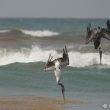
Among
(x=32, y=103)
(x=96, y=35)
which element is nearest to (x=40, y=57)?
(x=32, y=103)

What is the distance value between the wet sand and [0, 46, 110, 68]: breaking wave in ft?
42.3

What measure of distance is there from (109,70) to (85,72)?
1609 millimetres

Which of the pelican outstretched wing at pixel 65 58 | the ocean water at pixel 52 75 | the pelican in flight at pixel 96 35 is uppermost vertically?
the pelican in flight at pixel 96 35

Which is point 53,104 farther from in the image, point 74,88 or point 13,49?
point 13,49

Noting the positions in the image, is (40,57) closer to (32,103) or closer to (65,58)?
(32,103)

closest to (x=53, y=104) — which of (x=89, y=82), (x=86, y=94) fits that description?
(x=86, y=94)

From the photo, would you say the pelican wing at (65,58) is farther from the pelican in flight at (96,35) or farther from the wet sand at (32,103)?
the wet sand at (32,103)

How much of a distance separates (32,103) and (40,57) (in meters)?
17.7

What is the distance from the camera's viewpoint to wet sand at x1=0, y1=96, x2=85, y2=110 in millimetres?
18578

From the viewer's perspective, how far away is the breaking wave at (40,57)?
3472 centimetres

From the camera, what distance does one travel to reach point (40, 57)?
37156mm

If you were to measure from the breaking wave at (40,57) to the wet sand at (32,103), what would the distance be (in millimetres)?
12898

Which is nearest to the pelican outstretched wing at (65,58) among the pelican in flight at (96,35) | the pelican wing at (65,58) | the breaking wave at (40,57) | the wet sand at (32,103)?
the pelican wing at (65,58)

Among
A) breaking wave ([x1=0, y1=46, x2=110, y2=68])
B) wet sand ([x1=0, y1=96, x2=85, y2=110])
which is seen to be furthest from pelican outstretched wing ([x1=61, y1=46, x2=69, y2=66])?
breaking wave ([x1=0, y1=46, x2=110, y2=68])
